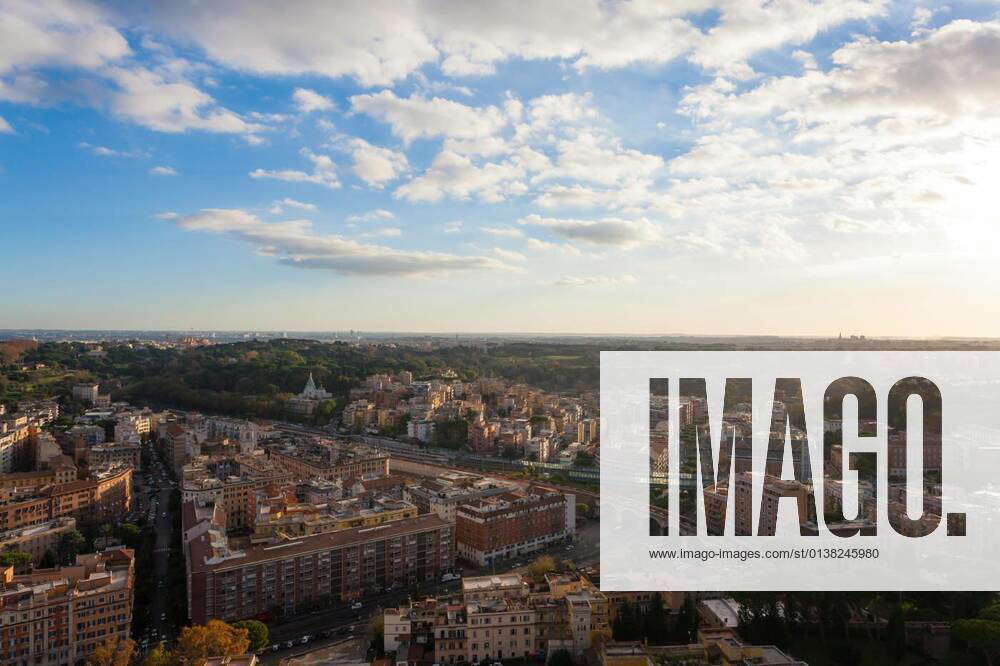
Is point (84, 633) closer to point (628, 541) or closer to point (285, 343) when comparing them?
point (628, 541)

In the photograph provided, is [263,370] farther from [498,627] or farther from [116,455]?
[498,627]

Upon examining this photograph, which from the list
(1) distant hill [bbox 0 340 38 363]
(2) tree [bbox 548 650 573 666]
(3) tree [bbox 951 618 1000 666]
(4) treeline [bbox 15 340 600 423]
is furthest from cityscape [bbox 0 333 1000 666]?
(1) distant hill [bbox 0 340 38 363]

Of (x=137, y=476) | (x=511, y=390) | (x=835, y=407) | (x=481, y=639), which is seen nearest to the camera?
(x=481, y=639)

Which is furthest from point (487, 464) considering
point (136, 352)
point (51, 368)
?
point (136, 352)

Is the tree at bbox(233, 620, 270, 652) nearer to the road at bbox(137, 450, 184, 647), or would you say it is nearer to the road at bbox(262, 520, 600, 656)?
the road at bbox(262, 520, 600, 656)

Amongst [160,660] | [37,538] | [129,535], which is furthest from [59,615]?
[129,535]
